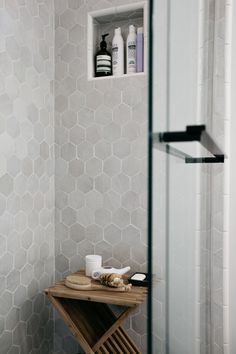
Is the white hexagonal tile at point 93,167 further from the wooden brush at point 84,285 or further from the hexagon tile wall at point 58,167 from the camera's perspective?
the wooden brush at point 84,285

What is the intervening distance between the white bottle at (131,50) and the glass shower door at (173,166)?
1.04 m

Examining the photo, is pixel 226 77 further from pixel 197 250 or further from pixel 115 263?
pixel 115 263

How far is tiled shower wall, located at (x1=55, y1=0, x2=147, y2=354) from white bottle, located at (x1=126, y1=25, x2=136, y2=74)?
62 millimetres

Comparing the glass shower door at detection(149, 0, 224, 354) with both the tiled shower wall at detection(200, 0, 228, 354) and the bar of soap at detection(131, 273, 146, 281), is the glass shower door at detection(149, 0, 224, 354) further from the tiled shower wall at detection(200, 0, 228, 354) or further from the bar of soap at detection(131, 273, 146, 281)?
the bar of soap at detection(131, 273, 146, 281)

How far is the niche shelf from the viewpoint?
1774mm

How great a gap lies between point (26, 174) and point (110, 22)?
36.3 inches

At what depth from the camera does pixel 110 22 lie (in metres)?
1.89

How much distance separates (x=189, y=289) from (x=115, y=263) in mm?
1146

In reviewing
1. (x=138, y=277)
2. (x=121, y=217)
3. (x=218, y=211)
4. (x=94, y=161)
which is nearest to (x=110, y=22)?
(x=94, y=161)


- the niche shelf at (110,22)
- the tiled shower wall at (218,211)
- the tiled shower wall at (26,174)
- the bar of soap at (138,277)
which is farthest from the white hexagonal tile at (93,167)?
the tiled shower wall at (218,211)

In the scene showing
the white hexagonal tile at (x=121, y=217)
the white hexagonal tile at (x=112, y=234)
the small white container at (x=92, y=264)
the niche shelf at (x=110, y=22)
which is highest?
the niche shelf at (x=110, y=22)

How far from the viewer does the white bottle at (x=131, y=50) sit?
1762 mm

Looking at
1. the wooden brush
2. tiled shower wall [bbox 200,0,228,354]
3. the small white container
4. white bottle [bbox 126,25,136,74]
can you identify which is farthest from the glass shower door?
white bottle [bbox 126,25,136,74]

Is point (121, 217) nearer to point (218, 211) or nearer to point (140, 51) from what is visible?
point (218, 211)
